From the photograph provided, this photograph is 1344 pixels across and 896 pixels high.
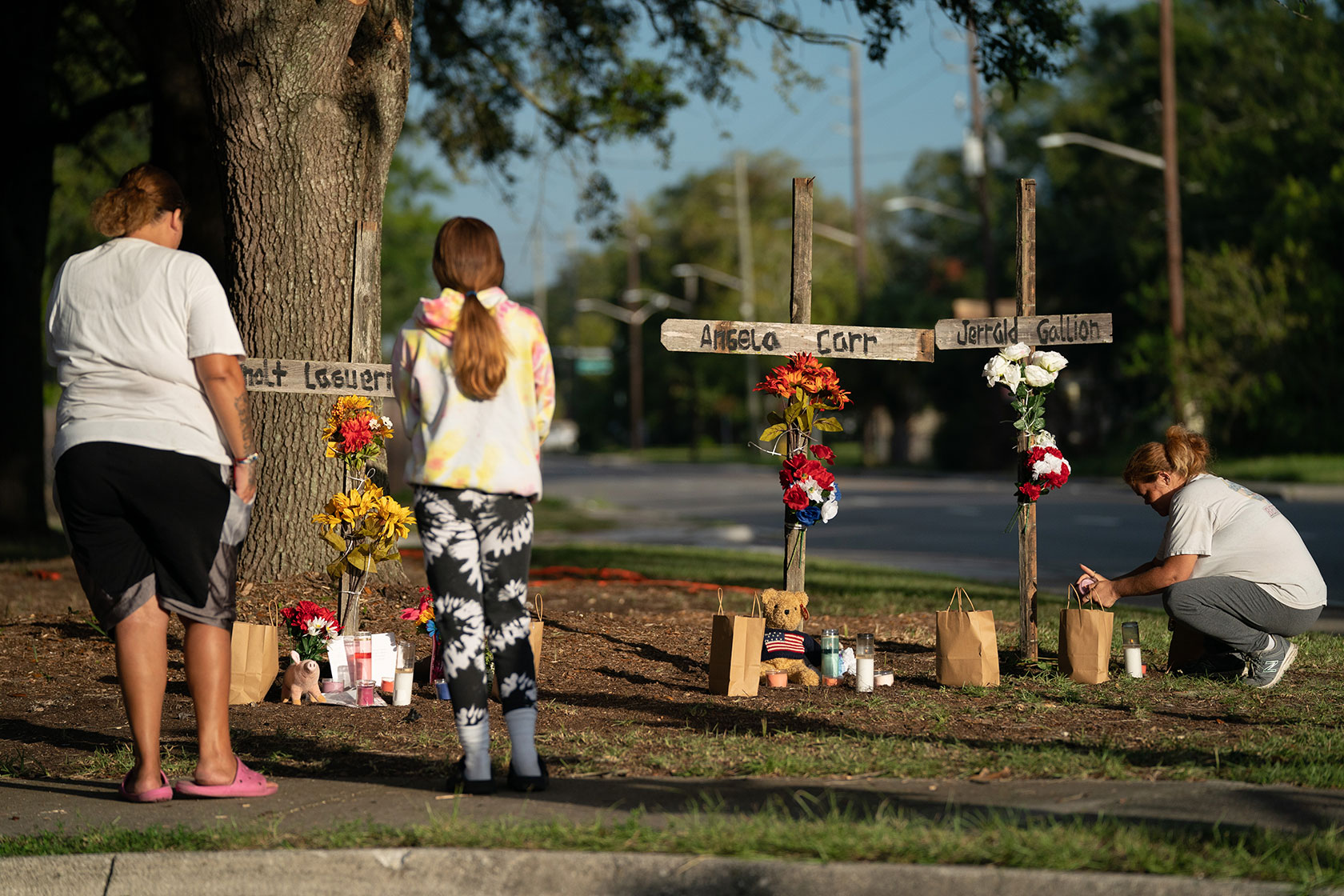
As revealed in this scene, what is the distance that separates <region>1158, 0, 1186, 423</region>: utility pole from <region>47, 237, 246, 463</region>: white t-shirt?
2626 centimetres

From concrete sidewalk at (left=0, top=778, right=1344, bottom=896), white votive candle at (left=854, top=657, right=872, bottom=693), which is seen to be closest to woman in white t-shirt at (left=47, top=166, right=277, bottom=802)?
concrete sidewalk at (left=0, top=778, right=1344, bottom=896)

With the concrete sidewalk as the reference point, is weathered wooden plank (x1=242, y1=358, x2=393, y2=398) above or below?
above

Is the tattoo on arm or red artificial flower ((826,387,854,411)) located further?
red artificial flower ((826,387,854,411))

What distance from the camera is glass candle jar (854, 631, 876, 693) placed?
639 centimetres

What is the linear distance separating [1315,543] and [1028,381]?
10.3m

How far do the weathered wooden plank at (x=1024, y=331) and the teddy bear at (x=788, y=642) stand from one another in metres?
1.52

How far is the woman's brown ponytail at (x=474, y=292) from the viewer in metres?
4.30

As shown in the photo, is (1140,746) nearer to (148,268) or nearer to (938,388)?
(148,268)

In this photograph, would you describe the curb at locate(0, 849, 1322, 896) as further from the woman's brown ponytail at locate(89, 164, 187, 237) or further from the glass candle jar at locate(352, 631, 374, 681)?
the glass candle jar at locate(352, 631, 374, 681)

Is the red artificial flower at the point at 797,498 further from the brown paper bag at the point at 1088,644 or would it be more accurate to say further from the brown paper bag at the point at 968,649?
the brown paper bag at the point at 1088,644

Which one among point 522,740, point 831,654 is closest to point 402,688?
point 522,740

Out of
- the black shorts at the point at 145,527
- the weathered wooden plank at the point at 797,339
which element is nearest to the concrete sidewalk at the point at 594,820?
A: the black shorts at the point at 145,527

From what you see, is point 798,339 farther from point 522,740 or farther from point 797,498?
point 522,740

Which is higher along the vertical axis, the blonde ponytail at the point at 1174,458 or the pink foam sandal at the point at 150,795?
the blonde ponytail at the point at 1174,458
